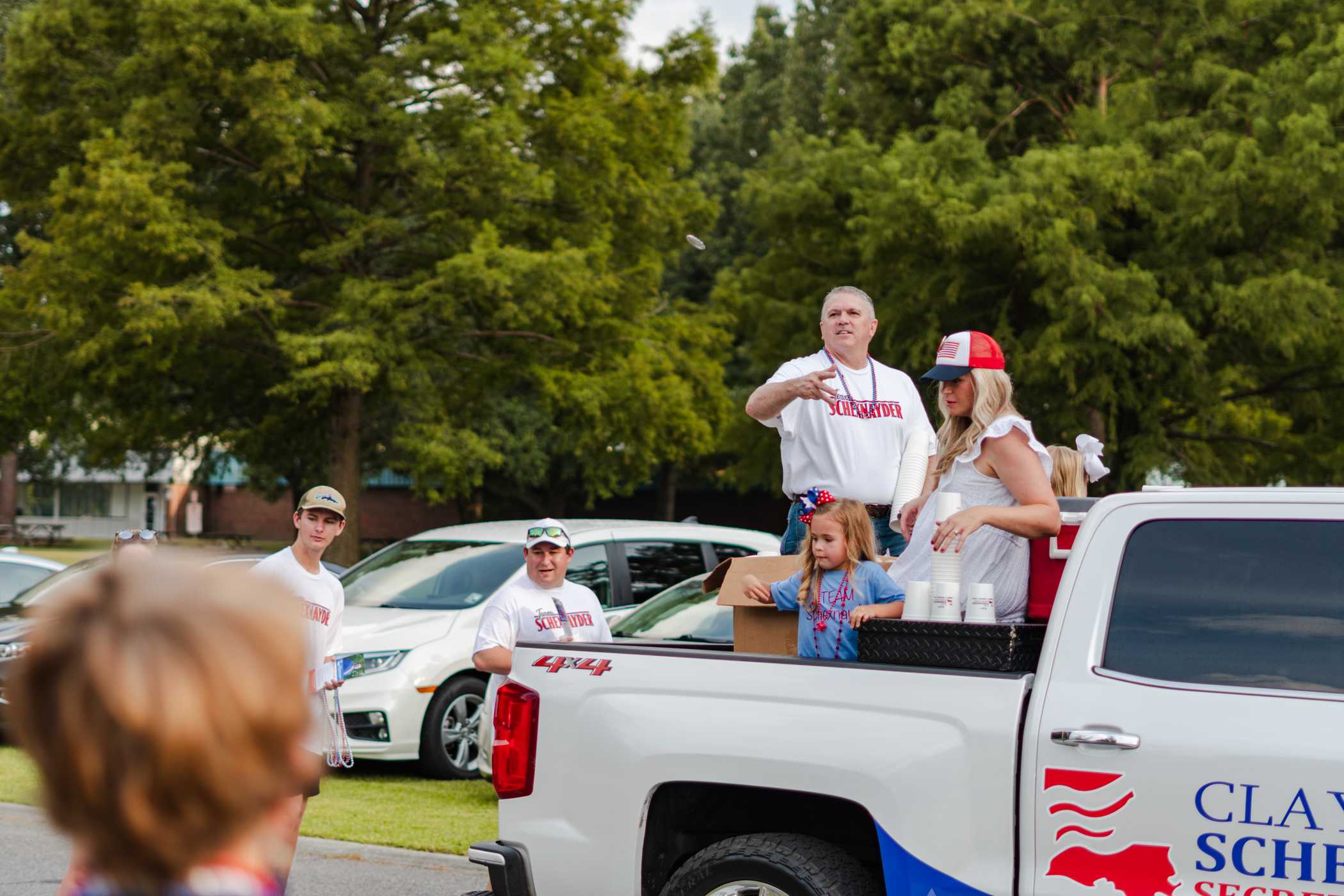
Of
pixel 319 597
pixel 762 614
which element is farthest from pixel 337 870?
pixel 762 614

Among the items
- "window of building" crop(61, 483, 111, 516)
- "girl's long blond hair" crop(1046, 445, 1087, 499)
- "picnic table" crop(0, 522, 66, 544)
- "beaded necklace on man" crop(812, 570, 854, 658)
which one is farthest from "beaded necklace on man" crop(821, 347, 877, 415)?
"window of building" crop(61, 483, 111, 516)

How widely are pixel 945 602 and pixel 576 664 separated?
45.3 inches

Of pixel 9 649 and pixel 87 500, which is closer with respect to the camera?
pixel 9 649

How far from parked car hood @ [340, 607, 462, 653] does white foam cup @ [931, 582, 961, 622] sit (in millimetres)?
6304

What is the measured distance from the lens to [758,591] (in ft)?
16.6

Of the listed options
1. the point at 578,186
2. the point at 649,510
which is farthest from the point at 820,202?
the point at 649,510

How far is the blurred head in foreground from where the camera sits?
1.34 metres

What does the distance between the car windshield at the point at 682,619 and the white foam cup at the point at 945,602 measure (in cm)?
423

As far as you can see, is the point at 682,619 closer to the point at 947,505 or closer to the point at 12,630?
the point at 947,505

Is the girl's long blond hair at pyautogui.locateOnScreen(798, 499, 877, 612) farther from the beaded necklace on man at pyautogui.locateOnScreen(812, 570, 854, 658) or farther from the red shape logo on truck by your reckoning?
the red shape logo on truck

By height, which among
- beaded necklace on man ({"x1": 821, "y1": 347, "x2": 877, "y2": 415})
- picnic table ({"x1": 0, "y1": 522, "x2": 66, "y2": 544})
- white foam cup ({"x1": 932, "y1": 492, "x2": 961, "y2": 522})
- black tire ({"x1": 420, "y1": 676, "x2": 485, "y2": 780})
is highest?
beaded necklace on man ({"x1": 821, "y1": 347, "x2": 877, "y2": 415})

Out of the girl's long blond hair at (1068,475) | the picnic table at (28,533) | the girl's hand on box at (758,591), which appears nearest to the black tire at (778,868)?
the girl's hand on box at (758,591)

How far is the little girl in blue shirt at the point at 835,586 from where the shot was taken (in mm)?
4734

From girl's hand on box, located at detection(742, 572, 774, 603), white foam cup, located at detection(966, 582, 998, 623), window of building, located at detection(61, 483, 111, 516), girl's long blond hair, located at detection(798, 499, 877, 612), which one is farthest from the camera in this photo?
window of building, located at detection(61, 483, 111, 516)
